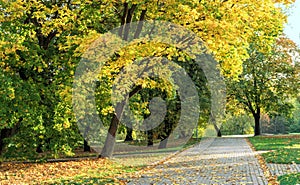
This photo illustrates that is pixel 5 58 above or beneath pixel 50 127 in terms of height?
above

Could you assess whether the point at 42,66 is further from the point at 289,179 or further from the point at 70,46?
the point at 289,179

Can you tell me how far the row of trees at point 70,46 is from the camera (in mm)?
14898

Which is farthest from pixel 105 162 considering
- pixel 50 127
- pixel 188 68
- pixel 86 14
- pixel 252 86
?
pixel 252 86

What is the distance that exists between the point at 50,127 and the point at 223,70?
7.40 metres

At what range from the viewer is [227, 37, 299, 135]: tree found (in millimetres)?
46312

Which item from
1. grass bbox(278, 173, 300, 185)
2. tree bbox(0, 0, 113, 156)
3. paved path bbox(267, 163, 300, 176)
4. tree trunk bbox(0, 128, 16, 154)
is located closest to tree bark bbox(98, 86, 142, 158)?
tree bbox(0, 0, 113, 156)

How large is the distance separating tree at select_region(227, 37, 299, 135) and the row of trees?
2889 cm

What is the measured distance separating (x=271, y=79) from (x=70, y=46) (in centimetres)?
3508

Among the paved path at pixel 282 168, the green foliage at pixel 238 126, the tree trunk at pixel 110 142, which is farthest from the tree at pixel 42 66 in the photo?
the green foliage at pixel 238 126

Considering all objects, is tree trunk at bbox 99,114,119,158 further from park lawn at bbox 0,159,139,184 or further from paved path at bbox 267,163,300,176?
paved path at bbox 267,163,300,176

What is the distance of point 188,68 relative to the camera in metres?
26.7

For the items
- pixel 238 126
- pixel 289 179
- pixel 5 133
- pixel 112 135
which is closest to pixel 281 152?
pixel 112 135

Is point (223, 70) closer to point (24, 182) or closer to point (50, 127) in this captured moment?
point (50, 127)

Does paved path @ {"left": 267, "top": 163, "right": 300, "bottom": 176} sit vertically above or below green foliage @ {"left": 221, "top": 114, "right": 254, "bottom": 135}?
below
